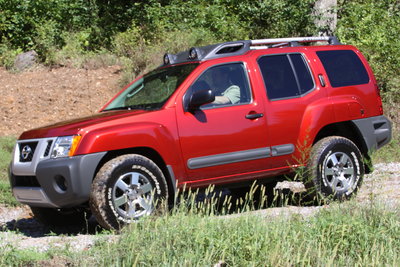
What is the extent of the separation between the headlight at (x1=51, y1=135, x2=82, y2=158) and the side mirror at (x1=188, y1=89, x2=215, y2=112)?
122 cm

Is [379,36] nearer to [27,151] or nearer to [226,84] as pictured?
[226,84]

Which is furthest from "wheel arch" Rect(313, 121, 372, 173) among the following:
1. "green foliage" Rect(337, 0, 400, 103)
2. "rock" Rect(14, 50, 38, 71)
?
"rock" Rect(14, 50, 38, 71)

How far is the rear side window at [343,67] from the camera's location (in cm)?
877

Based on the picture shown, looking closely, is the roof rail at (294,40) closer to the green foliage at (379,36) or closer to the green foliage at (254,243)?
the green foliage at (254,243)

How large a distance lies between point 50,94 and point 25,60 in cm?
221

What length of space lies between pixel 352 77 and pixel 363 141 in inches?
30.0

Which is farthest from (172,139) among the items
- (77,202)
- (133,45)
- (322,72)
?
(133,45)

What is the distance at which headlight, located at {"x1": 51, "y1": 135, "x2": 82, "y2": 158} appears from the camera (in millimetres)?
7004

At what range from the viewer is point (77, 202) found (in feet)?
23.0

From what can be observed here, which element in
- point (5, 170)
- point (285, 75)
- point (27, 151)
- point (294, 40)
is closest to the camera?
point (27, 151)

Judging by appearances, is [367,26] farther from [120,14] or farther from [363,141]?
[363,141]

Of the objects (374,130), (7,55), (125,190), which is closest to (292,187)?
(374,130)

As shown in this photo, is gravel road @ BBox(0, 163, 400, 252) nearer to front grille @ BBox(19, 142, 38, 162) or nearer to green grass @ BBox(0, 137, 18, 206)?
green grass @ BBox(0, 137, 18, 206)

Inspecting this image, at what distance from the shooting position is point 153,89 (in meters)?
8.23
